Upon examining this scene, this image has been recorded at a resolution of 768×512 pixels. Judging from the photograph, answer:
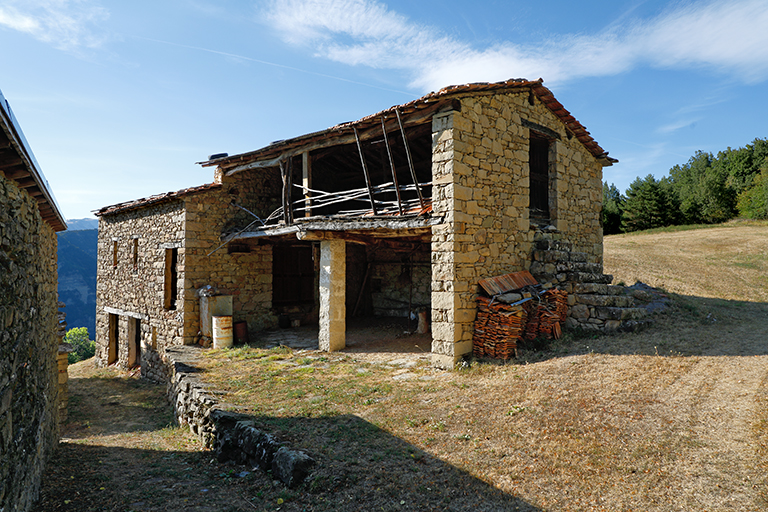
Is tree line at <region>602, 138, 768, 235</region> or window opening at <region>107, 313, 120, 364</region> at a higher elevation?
tree line at <region>602, 138, 768, 235</region>

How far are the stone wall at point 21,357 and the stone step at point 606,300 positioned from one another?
855 centimetres

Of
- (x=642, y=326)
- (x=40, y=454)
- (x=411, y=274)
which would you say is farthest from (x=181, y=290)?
(x=642, y=326)

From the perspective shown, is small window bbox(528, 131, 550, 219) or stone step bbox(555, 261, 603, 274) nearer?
stone step bbox(555, 261, 603, 274)

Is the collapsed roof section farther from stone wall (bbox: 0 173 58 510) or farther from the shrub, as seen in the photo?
the shrub

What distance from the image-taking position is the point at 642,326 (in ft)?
26.3

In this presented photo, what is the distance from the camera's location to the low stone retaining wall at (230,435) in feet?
13.8

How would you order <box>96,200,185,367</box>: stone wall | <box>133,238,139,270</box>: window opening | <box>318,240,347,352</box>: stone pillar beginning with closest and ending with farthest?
<box>318,240,347,352</box>: stone pillar → <box>96,200,185,367</box>: stone wall → <box>133,238,139,270</box>: window opening

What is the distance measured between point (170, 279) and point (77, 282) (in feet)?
343

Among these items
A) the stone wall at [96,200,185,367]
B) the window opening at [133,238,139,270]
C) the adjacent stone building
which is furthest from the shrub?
the adjacent stone building

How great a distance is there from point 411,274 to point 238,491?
866cm

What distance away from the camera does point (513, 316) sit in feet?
24.4

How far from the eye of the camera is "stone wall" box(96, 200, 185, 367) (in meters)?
11.5

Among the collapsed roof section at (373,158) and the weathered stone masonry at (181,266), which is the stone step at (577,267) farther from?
the weathered stone masonry at (181,266)

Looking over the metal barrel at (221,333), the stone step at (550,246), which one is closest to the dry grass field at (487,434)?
the metal barrel at (221,333)
